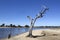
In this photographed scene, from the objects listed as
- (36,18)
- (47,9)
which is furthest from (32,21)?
(47,9)

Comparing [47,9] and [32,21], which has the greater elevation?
[47,9]

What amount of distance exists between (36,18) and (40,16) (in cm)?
101

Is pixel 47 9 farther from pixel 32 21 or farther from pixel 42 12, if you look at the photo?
pixel 32 21

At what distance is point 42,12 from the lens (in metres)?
35.8

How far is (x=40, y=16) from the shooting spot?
1416 inches

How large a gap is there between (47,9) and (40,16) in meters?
2.24

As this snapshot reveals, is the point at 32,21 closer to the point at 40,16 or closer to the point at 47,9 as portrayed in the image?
the point at 40,16

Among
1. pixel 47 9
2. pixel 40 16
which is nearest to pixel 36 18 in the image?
pixel 40 16

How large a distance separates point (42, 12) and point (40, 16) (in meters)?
1.02

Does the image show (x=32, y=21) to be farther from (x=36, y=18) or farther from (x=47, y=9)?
(x=47, y=9)

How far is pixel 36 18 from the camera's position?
36031 millimetres

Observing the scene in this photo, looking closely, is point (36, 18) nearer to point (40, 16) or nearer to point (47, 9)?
point (40, 16)

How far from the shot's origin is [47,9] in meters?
35.9

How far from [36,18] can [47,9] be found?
3216 millimetres
